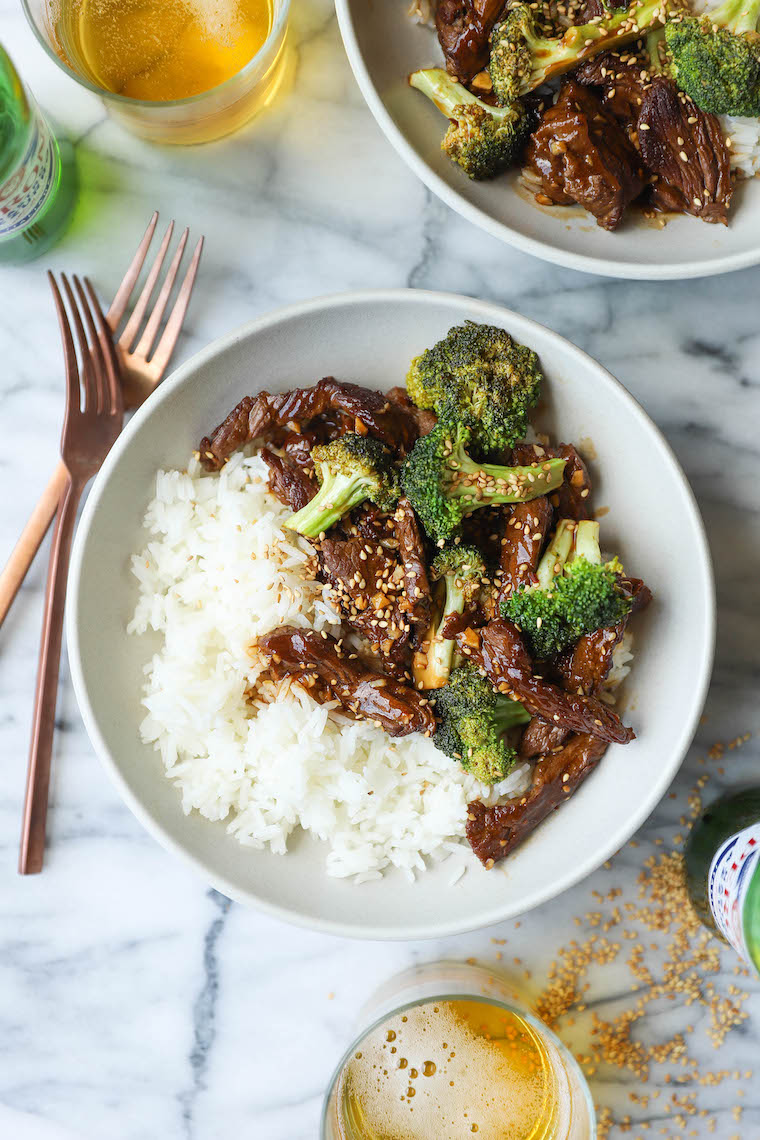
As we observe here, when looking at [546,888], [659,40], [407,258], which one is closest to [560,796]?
[546,888]

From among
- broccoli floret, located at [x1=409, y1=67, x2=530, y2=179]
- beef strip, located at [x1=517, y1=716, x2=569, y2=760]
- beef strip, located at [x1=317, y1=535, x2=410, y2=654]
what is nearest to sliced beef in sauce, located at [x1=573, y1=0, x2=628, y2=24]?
broccoli floret, located at [x1=409, y1=67, x2=530, y2=179]

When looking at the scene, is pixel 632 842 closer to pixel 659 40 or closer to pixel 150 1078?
pixel 150 1078

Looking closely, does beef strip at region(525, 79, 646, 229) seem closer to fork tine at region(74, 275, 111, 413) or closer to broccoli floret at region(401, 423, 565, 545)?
broccoli floret at region(401, 423, 565, 545)

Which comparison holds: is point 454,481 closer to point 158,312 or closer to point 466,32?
point 158,312

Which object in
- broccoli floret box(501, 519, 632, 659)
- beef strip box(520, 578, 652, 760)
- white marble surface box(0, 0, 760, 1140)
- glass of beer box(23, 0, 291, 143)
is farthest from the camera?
white marble surface box(0, 0, 760, 1140)

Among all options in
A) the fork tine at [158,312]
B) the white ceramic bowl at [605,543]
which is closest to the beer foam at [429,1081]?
the white ceramic bowl at [605,543]

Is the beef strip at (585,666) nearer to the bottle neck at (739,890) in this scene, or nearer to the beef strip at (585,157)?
the bottle neck at (739,890)
